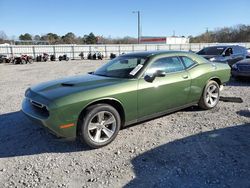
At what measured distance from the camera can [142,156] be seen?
12.1 ft

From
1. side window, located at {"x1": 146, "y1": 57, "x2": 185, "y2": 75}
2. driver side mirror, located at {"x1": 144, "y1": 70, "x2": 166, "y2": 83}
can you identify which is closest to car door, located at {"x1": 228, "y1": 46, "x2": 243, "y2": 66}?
side window, located at {"x1": 146, "y1": 57, "x2": 185, "y2": 75}

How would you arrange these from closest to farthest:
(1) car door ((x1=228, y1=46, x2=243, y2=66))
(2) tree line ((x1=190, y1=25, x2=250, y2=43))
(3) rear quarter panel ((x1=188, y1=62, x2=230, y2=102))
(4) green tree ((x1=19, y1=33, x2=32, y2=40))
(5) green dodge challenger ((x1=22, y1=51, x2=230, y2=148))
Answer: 1. (5) green dodge challenger ((x1=22, y1=51, x2=230, y2=148))
2. (3) rear quarter panel ((x1=188, y1=62, x2=230, y2=102))
3. (1) car door ((x1=228, y1=46, x2=243, y2=66))
4. (2) tree line ((x1=190, y1=25, x2=250, y2=43))
5. (4) green tree ((x1=19, y1=33, x2=32, y2=40))

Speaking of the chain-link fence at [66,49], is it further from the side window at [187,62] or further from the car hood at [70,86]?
the side window at [187,62]

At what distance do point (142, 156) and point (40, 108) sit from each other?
5.87ft

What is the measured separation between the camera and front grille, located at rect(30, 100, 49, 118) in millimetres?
3735

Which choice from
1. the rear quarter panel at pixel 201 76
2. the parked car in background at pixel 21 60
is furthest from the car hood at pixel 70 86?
the parked car in background at pixel 21 60

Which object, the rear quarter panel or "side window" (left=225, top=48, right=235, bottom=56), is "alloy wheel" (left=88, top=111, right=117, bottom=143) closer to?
the rear quarter panel

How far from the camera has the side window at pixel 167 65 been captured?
464cm

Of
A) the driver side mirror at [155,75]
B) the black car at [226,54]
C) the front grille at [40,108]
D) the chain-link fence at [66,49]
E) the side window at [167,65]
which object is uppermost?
the chain-link fence at [66,49]

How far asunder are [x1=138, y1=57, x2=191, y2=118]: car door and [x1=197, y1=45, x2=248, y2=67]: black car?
659 cm

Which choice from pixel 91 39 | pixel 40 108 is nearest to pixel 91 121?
pixel 40 108

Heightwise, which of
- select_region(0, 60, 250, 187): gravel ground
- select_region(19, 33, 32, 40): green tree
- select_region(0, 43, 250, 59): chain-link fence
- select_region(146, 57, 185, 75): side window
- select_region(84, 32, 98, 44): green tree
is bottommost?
select_region(0, 60, 250, 187): gravel ground

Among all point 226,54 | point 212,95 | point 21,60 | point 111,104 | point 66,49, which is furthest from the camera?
point 66,49

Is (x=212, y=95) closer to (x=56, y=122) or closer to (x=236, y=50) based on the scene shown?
(x=56, y=122)
